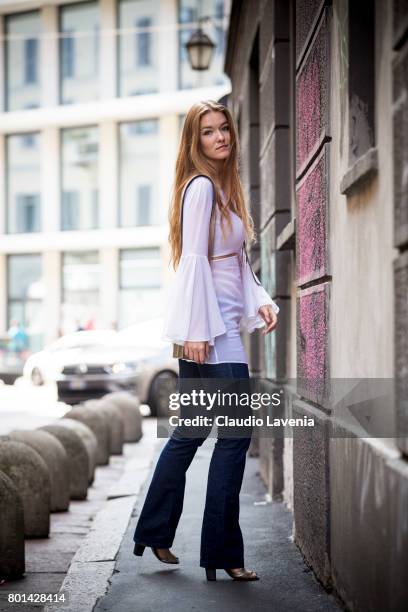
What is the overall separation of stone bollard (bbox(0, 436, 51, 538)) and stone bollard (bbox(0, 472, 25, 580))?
1.03 m

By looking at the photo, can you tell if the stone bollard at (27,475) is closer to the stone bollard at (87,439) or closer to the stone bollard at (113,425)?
the stone bollard at (87,439)

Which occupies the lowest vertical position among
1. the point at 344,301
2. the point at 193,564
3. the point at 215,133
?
the point at 193,564

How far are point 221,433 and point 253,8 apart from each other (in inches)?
213

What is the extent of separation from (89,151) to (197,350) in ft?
118

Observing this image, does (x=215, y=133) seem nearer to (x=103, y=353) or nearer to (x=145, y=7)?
(x=103, y=353)

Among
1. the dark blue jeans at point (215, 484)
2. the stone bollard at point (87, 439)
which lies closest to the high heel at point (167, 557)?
the dark blue jeans at point (215, 484)

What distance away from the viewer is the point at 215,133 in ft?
15.5

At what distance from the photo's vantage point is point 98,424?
34.5 ft

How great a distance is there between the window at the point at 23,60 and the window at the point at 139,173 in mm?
4143

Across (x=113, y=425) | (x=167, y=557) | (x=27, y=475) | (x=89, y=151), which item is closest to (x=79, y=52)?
(x=89, y=151)

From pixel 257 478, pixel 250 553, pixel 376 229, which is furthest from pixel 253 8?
pixel 376 229

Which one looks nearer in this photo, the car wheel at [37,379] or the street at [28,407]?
the street at [28,407]

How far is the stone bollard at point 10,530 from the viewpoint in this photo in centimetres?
503

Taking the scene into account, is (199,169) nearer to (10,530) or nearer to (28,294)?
(10,530)
